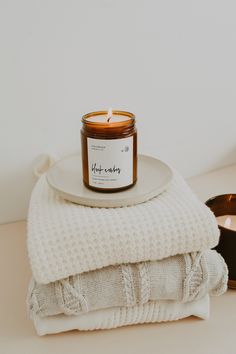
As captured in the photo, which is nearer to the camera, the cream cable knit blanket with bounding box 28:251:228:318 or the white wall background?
the cream cable knit blanket with bounding box 28:251:228:318

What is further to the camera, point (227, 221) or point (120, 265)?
point (227, 221)

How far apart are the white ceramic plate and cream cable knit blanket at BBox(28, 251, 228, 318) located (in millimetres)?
79

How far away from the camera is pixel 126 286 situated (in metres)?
0.44

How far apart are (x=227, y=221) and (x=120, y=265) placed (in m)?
0.22

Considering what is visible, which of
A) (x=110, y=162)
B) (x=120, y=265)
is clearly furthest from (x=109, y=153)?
(x=120, y=265)

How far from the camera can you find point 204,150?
82cm

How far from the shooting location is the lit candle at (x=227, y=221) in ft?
1.93

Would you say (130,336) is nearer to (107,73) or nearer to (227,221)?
(227,221)

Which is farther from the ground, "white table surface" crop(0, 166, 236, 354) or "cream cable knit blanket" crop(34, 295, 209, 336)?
"cream cable knit blanket" crop(34, 295, 209, 336)

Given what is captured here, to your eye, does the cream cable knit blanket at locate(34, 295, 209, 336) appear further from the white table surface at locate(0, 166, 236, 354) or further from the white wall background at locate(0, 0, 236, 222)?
the white wall background at locate(0, 0, 236, 222)

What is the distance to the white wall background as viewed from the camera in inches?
23.6

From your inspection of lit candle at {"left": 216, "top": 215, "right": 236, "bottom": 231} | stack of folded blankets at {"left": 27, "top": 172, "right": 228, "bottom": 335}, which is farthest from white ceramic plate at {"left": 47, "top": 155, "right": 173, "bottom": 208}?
lit candle at {"left": 216, "top": 215, "right": 236, "bottom": 231}

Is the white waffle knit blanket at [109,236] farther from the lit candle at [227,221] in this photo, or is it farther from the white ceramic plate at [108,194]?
the lit candle at [227,221]

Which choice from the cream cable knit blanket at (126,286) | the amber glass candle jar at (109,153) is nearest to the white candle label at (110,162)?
the amber glass candle jar at (109,153)
